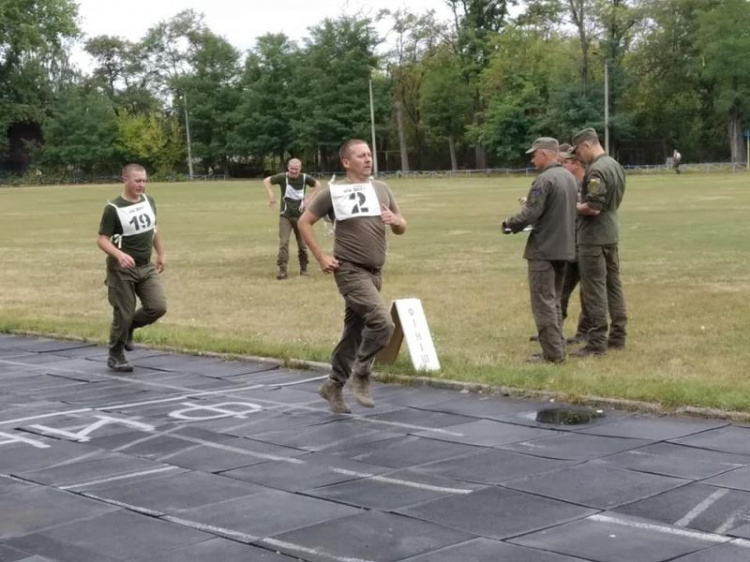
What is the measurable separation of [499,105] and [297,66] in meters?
21.4

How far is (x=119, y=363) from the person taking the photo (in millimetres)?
10344

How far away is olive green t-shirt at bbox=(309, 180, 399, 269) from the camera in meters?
8.01

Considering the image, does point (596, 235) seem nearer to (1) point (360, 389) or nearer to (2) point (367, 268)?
(2) point (367, 268)

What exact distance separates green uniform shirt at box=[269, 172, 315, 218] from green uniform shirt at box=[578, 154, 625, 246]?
27.3ft

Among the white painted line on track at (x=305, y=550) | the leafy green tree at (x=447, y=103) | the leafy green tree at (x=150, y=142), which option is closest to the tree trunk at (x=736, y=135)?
the leafy green tree at (x=447, y=103)

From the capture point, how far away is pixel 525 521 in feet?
17.3

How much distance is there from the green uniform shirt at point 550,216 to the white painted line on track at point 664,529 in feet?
14.6

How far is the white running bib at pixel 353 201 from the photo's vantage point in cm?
799

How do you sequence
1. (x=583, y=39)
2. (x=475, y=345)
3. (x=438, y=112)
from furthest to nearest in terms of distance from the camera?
(x=438, y=112) < (x=583, y=39) < (x=475, y=345)

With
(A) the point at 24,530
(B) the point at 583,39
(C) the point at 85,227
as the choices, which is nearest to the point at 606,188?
(A) the point at 24,530

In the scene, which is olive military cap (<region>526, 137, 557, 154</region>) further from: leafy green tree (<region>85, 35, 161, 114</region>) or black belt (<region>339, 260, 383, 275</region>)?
leafy green tree (<region>85, 35, 161, 114</region>)

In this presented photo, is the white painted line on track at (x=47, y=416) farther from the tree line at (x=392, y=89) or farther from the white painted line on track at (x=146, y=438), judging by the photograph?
the tree line at (x=392, y=89)

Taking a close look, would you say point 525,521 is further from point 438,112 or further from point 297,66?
point 297,66

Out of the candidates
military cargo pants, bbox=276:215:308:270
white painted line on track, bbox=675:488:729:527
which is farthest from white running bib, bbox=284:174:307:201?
white painted line on track, bbox=675:488:729:527
